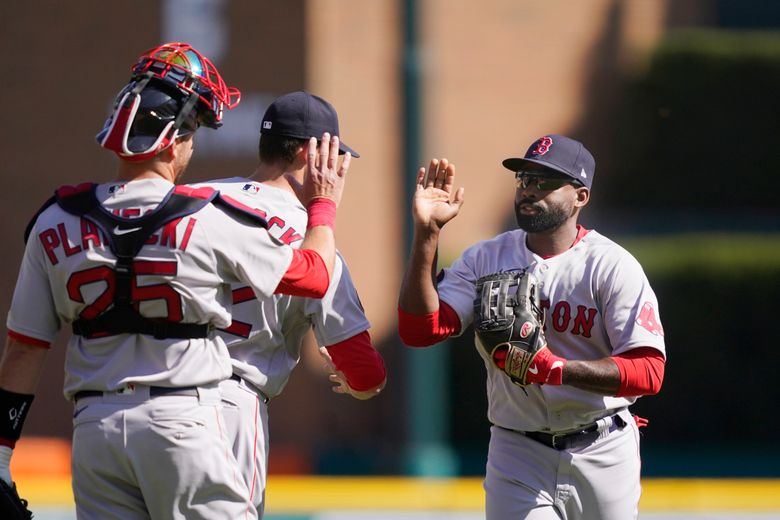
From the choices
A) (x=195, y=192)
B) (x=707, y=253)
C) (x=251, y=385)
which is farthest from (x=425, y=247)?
(x=707, y=253)

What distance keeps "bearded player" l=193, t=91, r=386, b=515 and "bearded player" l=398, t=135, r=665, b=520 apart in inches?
9.8

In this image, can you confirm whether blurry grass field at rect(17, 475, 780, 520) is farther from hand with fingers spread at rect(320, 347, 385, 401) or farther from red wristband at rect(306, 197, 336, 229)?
red wristband at rect(306, 197, 336, 229)

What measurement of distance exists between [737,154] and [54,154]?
654 centimetres

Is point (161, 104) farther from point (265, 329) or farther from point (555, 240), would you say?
point (555, 240)

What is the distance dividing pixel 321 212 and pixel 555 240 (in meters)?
1.00

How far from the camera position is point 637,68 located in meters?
11.1

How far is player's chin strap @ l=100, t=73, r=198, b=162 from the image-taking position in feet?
10.6

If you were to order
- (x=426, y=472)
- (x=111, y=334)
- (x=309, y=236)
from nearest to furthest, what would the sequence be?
(x=111, y=334)
(x=309, y=236)
(x=426, y=472)

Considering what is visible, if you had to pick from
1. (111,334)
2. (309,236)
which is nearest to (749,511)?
(309,236)

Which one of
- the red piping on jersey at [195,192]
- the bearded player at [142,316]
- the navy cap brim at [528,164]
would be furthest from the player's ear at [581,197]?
A: the red piping on jersey at [195,192]

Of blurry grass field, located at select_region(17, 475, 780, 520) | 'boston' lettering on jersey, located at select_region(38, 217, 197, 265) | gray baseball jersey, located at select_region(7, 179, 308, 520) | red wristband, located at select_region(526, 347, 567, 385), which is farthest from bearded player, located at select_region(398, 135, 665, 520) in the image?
blurry grass field, located at select_region(17, 475, 780, 520)

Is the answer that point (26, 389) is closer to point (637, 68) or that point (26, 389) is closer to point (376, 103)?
point (376, 103)

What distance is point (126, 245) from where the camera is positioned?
3107 mm

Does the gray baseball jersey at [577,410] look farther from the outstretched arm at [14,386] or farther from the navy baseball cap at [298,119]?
the outstretched arm at [14,386]
